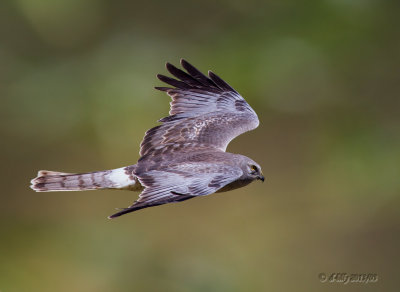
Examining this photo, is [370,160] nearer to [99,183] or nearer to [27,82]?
[27,82]

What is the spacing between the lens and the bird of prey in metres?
5.62

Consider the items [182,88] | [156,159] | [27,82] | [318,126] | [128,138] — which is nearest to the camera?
[156,159]

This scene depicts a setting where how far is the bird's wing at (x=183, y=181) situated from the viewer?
5348mm

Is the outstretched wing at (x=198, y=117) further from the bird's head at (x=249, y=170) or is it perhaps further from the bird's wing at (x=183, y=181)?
the bird's wing at (x=183, y=181)

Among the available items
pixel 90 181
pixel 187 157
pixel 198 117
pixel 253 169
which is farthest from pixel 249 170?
pixel 90 181

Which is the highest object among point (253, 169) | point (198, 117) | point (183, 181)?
point (198, 117)

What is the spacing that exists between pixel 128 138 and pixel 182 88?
18.3 feet

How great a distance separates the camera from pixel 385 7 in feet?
51.0

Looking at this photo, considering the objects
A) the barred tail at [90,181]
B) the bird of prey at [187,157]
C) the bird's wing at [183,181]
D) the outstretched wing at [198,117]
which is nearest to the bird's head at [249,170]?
the bird of prey at [187,157]

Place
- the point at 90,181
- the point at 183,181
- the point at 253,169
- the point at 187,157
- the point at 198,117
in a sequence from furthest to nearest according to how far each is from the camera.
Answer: the point at 198,117, the point at 90,181, the point at 253,169, the point at 187,157, the point at 183,181

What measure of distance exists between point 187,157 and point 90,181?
94cm

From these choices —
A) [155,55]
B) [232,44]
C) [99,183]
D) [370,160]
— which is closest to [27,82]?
[155,55]

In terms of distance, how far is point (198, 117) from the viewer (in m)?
7.13

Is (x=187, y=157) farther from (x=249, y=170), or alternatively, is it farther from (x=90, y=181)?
(x=90, y=181)
